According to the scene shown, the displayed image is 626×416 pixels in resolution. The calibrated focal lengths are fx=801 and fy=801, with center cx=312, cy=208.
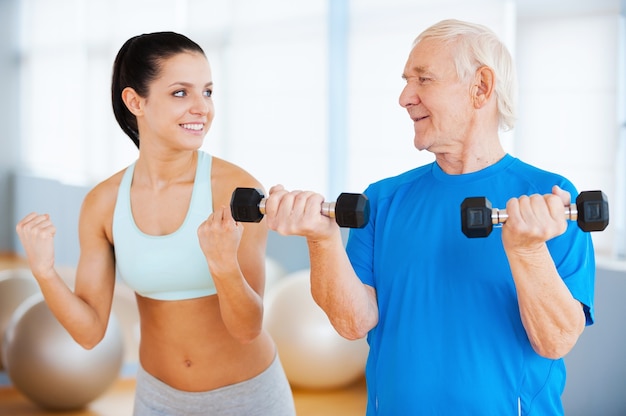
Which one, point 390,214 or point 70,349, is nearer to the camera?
point 390,214

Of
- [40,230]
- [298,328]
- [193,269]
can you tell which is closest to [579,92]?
[298,328]

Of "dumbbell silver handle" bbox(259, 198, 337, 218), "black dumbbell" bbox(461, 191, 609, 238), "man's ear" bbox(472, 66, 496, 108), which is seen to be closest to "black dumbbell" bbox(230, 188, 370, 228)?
"dumbbell silver handle" bbox(259, 198, 337, 218)

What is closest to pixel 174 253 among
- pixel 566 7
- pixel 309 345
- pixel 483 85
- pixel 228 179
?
pixel 228 179

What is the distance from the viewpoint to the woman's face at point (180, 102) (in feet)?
5.75

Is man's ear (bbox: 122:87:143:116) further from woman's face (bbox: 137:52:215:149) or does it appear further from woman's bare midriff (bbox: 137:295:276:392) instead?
woman's bare midriff (bbox: 137:295:276:392)

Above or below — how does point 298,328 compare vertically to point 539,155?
below

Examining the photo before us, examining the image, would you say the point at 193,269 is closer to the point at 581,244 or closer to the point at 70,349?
the point at 581,244

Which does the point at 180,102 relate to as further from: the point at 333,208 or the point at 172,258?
the point at 333,208

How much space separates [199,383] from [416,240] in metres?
0.68

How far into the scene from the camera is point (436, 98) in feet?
4.44

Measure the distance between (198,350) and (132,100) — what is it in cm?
59

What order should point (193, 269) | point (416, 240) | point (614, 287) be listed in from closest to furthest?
point (416, 240)
point (193, 269)
point (614, 287)

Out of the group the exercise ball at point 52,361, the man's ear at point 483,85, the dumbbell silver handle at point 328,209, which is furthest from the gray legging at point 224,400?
the exercise ball at point 52,361

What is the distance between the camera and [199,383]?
5.81 feet
